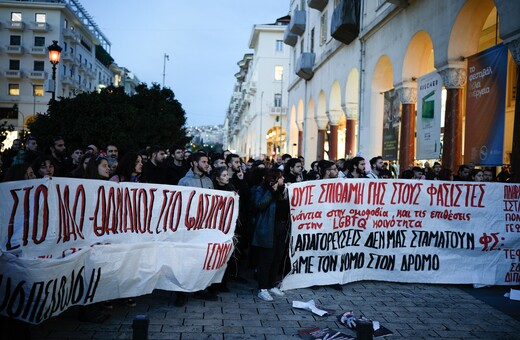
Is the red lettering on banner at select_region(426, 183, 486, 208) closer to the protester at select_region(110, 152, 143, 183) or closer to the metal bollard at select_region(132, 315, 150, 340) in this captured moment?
the protester at select_region(110, 152, 143, 183)

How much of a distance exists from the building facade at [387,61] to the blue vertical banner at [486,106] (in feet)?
2.14

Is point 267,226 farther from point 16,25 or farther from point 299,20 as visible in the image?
point 16,25

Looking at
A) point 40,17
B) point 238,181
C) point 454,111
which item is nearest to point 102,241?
point 238,181

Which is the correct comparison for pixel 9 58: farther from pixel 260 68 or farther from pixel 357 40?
pixel 357 40

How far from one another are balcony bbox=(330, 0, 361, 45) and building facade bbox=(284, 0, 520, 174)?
0.14 ft

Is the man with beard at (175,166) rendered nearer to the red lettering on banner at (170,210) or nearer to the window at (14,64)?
the red lettering on banner at (170,210)

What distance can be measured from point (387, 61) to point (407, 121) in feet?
12.0

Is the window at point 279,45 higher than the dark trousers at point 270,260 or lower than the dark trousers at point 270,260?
higher

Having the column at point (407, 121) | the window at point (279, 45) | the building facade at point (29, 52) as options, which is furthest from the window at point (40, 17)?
the column at point (407, 121)

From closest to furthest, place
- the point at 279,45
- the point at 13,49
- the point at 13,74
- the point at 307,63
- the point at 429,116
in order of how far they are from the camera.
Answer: the point at 429,116
the point at 307,63
the point at 13,74
the point at 13,49
the point at 279,45

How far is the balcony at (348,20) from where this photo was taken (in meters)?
20.4

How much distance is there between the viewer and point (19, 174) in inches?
215

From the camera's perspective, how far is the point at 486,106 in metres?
10.8

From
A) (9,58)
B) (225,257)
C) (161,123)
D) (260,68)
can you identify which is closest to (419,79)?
(225,257)
